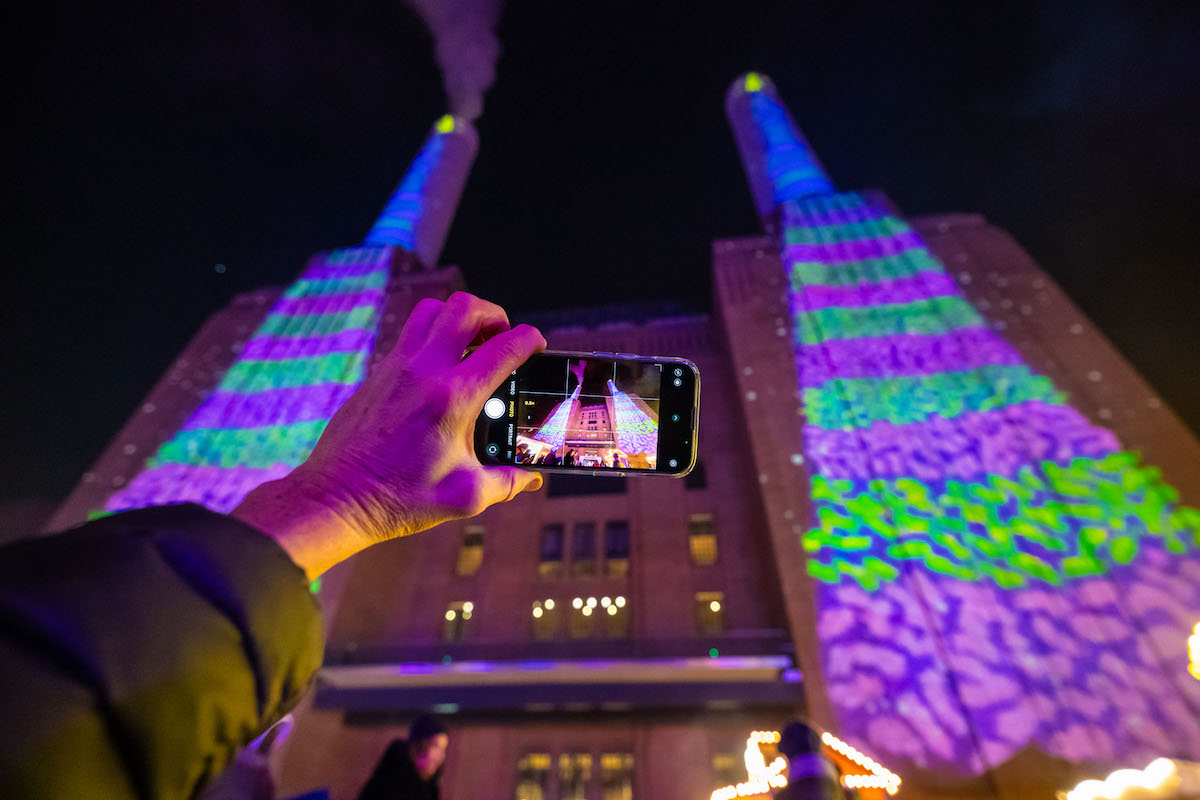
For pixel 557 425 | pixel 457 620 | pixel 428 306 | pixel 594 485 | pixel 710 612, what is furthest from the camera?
pixel 594 485

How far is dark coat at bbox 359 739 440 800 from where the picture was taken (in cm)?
394

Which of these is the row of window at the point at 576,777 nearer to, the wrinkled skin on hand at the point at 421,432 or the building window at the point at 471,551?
the building window at the point at 471,551

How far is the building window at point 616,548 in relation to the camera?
1095cm

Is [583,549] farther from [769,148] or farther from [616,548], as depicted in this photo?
[769,148]

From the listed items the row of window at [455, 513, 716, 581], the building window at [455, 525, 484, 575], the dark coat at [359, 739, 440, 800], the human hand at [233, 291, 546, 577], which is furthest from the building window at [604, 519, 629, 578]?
the human hand at [233, 291, 546, 577]

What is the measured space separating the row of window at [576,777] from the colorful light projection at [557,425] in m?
8.42

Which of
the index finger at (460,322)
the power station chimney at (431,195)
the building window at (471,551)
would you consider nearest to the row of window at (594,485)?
the building window at (471,551)

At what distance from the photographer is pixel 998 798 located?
6488mm

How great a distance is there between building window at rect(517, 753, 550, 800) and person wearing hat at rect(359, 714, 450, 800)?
4536 mm

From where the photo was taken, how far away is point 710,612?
10141 millimetres

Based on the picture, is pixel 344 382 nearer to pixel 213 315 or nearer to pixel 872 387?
pixel 213 315

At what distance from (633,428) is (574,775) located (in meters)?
8.58

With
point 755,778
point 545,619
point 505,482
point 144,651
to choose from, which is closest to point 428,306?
point 505,482

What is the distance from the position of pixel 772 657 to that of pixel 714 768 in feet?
6.11
